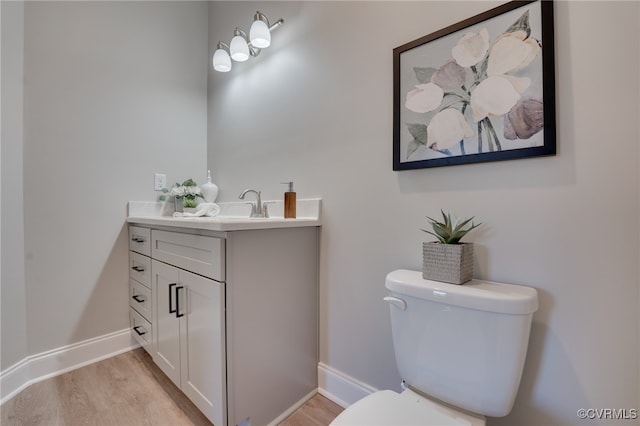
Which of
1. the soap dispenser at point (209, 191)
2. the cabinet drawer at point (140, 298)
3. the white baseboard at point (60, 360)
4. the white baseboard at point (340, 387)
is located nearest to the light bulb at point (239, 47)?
the soap dispenser at point (209, 191)

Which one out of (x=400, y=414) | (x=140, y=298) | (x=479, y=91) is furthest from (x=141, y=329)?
(x=479, y=91)

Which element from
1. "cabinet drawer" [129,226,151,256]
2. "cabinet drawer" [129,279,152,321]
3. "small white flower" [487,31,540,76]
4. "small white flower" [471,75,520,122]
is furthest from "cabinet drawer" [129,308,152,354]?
"small white flower" [487,31,540,76]

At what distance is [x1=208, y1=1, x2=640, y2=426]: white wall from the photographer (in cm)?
72

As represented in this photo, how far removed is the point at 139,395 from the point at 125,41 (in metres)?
2.05

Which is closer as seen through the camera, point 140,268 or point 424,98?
point 424,98

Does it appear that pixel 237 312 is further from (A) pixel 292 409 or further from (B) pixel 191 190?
(B) pixel 191 190

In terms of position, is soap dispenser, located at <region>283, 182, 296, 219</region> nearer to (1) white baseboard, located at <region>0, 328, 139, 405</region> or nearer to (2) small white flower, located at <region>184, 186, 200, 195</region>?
(2) small white flower, located at <region>184, 186, 200, 195</region>

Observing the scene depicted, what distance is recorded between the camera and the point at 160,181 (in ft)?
6.17

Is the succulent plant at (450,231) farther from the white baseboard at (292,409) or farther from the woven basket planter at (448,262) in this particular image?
the white baseboard at (292,409)

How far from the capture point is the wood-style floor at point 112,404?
116 centimetres

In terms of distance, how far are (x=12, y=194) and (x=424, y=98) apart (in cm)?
194

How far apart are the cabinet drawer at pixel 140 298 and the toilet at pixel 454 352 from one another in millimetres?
1245

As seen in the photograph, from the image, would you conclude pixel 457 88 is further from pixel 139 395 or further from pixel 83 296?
pixel 83 296

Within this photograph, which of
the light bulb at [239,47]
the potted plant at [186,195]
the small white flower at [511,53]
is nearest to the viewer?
the small white flower at [511,53]
